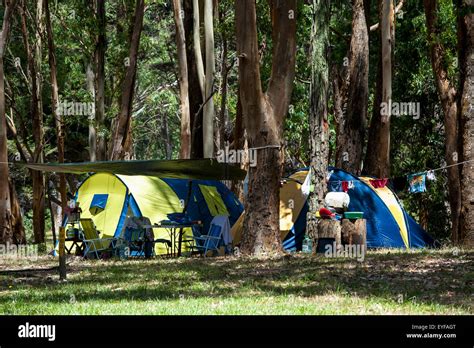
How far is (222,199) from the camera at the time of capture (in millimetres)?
21094

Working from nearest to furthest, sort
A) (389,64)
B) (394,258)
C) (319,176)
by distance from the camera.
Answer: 1. (394,258)
2. (319,176)
3. (389,64)

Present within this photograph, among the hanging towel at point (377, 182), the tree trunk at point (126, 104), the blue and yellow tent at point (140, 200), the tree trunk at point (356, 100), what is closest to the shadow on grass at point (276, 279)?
the blue and yellow tent at point (140, 200)

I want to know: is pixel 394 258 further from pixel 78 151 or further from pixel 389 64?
pixel 78 151

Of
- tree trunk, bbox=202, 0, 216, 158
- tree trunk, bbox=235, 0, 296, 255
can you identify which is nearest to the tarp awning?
tree trunk, bbox=235, 0, 296, 255

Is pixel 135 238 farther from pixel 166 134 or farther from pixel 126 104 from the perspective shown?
pixel 166 134

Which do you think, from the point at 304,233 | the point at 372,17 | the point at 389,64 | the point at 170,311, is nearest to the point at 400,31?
the point at 372,17

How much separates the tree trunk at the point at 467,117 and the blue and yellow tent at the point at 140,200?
5.77 m

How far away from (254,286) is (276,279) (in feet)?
2.91

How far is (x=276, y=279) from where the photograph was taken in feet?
39.4

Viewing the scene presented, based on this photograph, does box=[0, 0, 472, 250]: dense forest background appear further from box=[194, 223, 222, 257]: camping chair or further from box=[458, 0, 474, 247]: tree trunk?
box=[194, 223, 222, 257]: camping chair

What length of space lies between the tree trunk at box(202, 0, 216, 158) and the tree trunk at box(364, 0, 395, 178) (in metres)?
4.31

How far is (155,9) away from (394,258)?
25903 mm

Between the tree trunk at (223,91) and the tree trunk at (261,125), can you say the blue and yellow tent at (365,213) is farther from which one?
the tree trunk at (223,91)

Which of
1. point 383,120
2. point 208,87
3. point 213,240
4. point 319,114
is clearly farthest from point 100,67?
point 319,114
